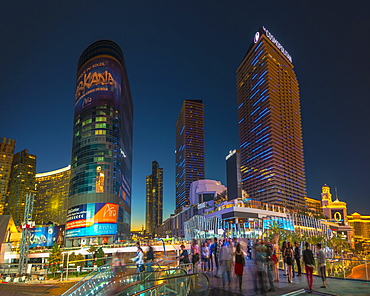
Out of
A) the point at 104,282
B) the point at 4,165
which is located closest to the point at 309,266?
the point at 104,282

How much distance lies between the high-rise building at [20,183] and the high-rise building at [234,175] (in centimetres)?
11496

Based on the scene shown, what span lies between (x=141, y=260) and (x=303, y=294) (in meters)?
7.36

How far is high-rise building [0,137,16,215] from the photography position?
16550 centimetres

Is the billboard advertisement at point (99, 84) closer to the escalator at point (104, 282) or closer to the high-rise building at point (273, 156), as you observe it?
the escalator at point (104, 282)

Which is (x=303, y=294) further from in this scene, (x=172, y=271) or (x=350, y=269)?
(x=350, y=269)

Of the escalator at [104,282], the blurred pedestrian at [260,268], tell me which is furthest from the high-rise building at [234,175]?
the escalator at [104,282]

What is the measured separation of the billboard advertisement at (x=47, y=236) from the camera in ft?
251

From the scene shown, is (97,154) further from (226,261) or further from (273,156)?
(273,156)

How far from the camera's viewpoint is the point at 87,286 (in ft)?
35.3

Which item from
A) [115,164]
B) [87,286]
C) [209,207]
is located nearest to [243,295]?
[87,286]

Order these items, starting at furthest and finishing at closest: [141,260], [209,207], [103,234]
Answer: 1. [209,207]
2. [103,234]
3. [141,260]

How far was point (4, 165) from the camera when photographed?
168m

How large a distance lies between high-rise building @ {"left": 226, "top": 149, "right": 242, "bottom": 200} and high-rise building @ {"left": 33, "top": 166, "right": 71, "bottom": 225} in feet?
343

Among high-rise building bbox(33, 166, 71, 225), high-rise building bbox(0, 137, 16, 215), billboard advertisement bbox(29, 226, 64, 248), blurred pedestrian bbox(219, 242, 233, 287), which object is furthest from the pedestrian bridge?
high-rise building bbox(33, 166, 71, 225)
